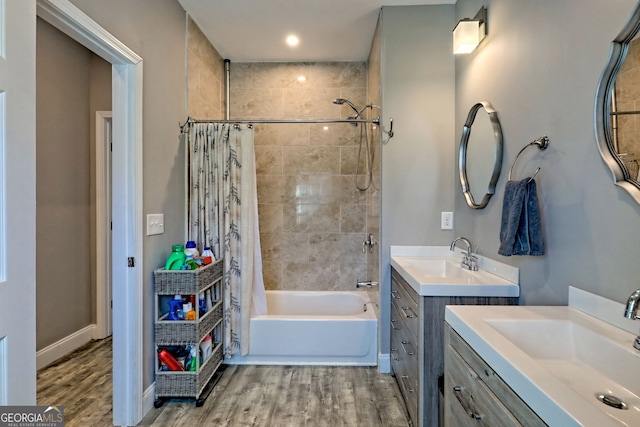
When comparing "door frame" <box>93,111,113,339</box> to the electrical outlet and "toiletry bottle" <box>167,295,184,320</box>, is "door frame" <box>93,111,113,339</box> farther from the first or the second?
the electrical outlet

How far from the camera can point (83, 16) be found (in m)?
1.48

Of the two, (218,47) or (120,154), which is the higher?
(218,47)

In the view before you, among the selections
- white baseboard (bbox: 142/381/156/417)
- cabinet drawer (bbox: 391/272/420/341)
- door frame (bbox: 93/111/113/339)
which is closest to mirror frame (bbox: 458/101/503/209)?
cabinet drawer (bbox: 391/272/420/341)

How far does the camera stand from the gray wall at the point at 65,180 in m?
2.47

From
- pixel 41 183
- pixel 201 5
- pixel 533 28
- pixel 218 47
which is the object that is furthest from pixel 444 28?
pixel 41 183

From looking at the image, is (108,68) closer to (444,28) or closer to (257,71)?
(257,71)

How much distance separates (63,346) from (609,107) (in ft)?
12.4

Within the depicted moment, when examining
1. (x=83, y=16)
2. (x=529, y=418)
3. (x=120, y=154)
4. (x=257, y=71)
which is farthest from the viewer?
(x=257, y=71)

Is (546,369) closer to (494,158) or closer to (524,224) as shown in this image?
(524,224)

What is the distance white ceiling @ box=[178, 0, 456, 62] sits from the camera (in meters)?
2.42

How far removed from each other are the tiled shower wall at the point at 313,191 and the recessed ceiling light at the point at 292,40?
0.39 metres

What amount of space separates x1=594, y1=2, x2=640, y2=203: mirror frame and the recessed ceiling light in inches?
95.8

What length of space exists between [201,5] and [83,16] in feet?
3.89

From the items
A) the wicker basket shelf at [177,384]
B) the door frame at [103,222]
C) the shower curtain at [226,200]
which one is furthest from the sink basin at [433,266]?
the door frame at [103,222]
